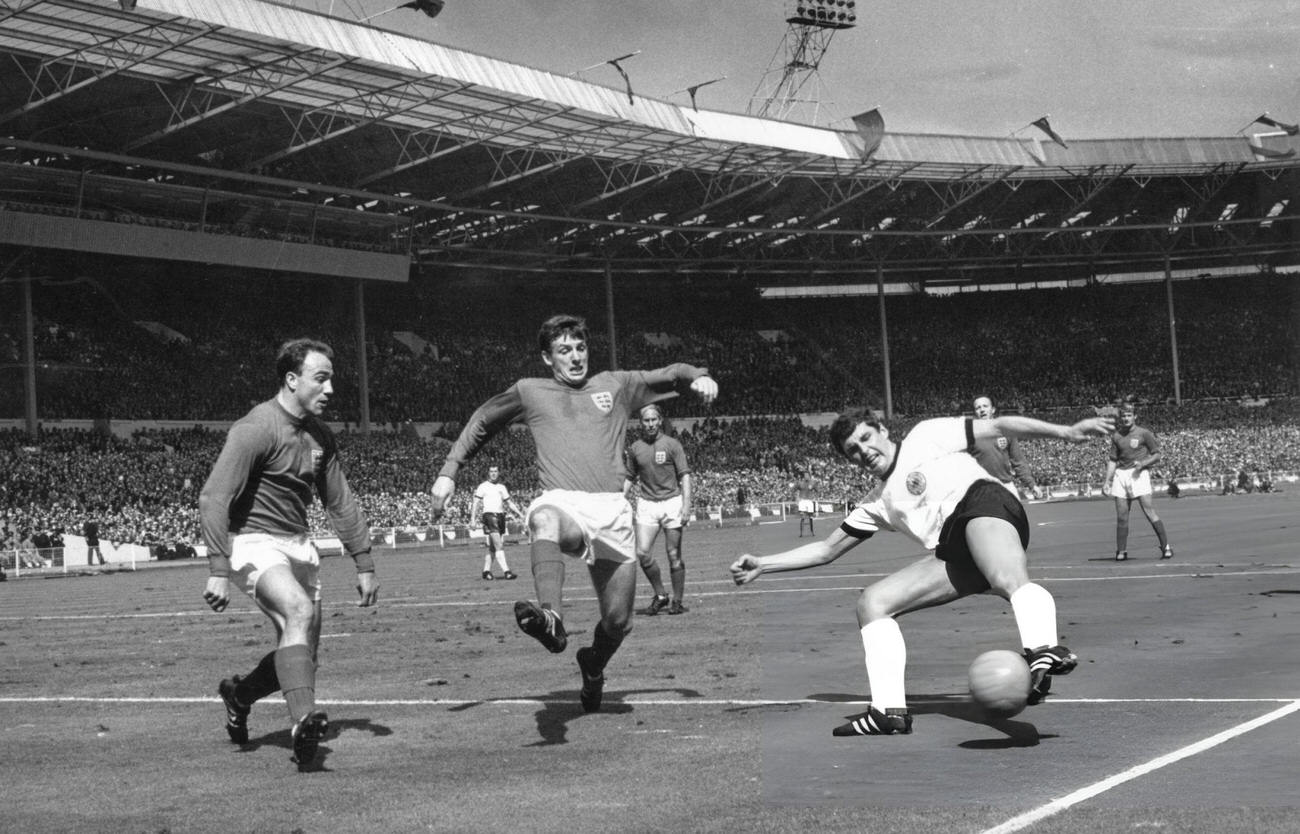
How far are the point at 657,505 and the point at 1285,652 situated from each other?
7.62 metres

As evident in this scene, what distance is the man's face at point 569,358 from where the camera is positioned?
818cm

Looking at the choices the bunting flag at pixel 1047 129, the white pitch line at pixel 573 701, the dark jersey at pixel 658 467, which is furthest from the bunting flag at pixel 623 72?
the white pitch line at pixel 573 701

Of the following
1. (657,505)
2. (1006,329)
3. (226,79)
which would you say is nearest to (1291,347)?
(1006,329)

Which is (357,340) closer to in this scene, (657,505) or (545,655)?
(657,505)

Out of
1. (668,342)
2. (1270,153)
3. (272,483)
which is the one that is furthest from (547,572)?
(1270,153)

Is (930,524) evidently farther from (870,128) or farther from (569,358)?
(870,128)

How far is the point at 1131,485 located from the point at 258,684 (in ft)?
49.8

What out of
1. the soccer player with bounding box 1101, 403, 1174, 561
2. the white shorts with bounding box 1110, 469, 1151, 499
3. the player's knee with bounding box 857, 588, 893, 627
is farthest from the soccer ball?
the white shorts with bounding box 1110, 469, 1151, 499

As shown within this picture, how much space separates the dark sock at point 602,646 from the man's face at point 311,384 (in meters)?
1.96

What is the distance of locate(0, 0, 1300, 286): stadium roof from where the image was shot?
4031cm

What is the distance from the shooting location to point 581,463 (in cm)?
794

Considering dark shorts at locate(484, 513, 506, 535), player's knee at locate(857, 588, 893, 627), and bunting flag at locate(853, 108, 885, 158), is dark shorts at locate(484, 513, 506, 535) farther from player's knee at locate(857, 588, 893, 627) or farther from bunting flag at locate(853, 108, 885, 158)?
bunting flag at locate(853, 108, 885, 158)

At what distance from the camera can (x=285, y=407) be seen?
7750 mm

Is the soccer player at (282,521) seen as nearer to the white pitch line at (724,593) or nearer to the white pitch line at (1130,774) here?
the white pitch line at (1130,774)
